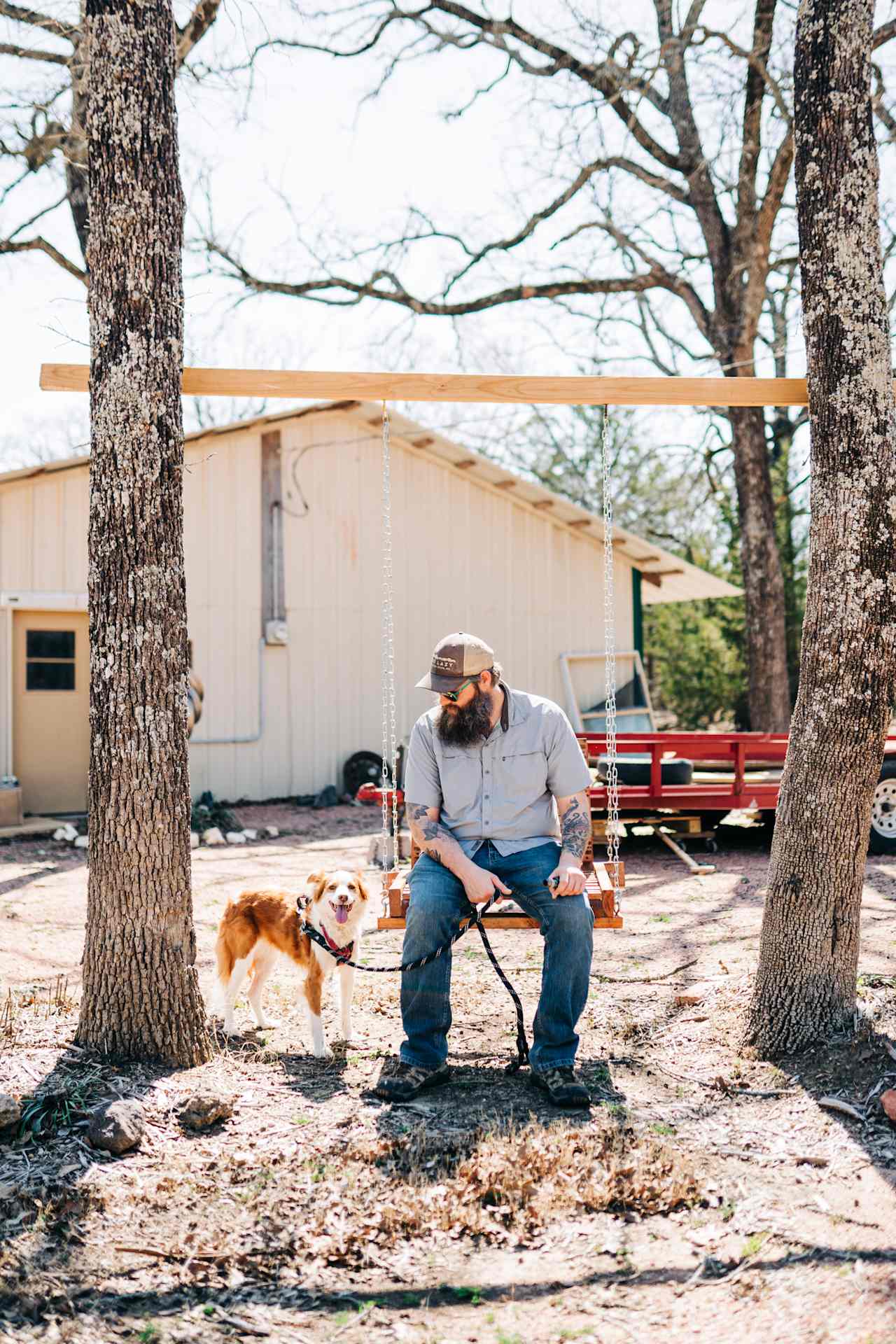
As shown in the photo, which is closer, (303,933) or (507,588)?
(303,933)

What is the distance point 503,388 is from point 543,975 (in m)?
2.55

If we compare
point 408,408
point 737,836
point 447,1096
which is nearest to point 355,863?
point 737,836

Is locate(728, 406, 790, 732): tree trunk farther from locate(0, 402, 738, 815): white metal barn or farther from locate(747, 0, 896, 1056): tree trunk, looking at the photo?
locate(747, 0, 896, 1056): tree trunk

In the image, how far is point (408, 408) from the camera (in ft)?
68.6

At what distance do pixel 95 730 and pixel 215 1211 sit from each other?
Result: 1.83 m

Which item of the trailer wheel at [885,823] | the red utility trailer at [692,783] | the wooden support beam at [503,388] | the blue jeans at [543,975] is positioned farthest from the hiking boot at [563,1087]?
the trailer wheel at [885,823]

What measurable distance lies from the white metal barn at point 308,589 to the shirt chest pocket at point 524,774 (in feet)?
31.9

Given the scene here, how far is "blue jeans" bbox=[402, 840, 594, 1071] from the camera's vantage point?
4.41m

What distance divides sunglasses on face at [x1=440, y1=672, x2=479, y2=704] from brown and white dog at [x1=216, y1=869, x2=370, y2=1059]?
889 mm

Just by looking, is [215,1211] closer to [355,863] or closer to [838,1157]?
[838,1157]

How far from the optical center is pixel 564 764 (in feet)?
15.4

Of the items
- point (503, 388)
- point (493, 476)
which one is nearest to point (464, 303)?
point (493, 476)

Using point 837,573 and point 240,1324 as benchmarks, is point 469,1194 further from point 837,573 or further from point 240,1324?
point 837,573

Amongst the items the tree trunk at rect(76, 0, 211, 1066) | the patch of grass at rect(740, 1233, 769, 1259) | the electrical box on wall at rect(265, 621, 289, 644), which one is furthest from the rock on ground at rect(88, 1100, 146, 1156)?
the electrical box on wall at rect(265, 621, 289, 644)
